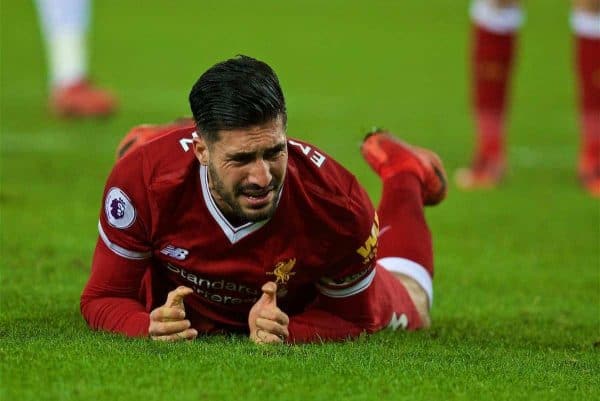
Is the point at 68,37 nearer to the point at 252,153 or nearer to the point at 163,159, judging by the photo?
the point at 163,159

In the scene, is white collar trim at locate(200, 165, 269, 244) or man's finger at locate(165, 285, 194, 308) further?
white collar trim at locate(200, 165, 269, 244)

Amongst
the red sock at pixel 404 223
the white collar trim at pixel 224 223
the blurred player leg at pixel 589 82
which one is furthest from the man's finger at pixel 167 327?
the blurred player leg at pixel 589 82

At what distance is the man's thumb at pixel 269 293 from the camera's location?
498cm

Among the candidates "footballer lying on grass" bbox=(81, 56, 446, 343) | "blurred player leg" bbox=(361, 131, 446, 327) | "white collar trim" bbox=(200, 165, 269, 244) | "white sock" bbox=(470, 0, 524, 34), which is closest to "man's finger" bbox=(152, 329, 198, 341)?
"footballer lying on grass" bbox=(81, 56, 446, 343)

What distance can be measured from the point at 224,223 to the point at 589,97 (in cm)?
527

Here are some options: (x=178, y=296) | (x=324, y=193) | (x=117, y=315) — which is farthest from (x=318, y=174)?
(x=117, y=315)

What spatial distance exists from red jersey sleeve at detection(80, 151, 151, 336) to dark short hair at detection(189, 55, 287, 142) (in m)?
0.38

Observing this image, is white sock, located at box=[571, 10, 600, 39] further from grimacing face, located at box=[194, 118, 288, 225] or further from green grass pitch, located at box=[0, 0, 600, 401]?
grimacing face, located at box=[194, 118, 288, 225]

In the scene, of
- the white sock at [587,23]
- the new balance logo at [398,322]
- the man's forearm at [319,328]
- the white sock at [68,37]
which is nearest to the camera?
the man's forearm at [319,328]

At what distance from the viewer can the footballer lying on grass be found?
4781mm

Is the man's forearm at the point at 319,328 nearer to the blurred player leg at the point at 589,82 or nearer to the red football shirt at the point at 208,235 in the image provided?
the red football shirt at the point at 208,235

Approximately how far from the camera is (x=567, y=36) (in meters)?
19.9

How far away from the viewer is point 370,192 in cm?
954

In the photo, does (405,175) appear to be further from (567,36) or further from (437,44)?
(567,36)
